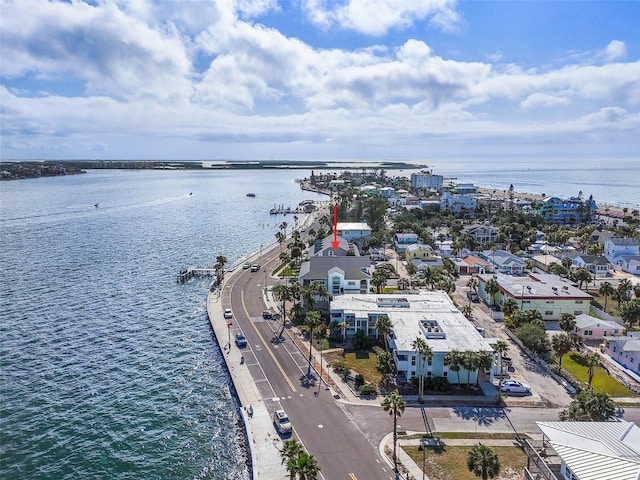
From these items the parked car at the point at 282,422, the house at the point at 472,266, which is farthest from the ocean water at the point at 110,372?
the house at the point at 472,266

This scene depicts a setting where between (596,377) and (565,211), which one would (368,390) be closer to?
(596,377)

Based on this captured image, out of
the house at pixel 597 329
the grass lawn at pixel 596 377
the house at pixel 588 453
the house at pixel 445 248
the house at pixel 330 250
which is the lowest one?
the grass lawn at pixel 596 377

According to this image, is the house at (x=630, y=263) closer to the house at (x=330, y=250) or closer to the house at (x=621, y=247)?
the house at (x=621, y=247)

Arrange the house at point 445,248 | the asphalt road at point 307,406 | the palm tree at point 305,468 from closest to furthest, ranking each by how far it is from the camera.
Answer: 1. the palm tree at point 305,468
2. the asphalt road at point 307,406
3. the house at point 445,248

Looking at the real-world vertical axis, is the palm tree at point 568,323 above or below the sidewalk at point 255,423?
above

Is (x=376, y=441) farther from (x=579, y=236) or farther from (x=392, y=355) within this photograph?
(x=579, y=236)

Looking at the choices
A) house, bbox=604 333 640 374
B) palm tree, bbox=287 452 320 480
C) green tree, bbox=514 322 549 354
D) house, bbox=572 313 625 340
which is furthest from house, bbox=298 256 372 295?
palm tree, bbox=287 452 320 480

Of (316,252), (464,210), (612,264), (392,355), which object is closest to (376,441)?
(392,355)
